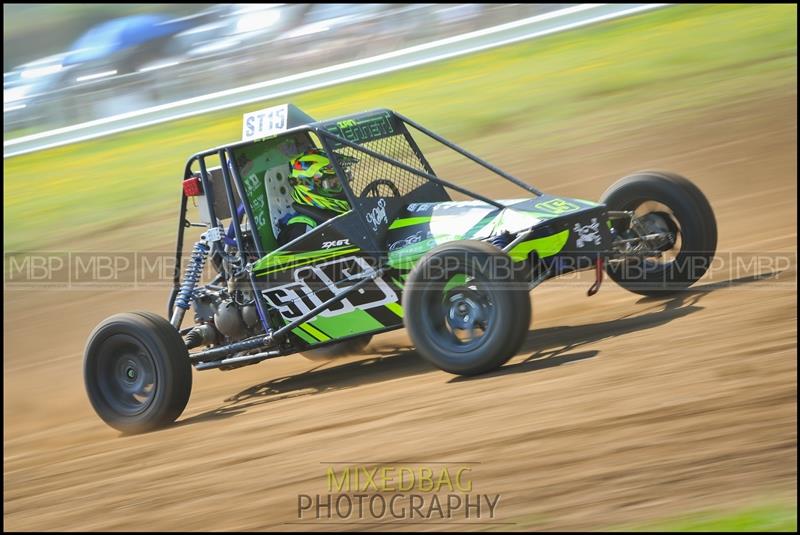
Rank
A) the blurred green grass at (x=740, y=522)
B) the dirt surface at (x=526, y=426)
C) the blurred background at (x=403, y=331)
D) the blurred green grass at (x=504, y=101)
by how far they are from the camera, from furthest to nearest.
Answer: the blurred green grass at (x=504, y=101), the blurred background at (x=403, y=331), the dirt surface at (x=526, y=426), the blurred green grass at (x=740, y=522)

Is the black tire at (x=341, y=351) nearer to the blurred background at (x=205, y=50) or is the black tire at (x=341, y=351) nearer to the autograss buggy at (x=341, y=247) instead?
the autograss buggy at (x=341, y=247)

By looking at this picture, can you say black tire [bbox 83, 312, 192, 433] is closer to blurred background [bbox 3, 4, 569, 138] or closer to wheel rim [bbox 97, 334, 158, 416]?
wheel rim [bbox 97, 334, 158, 416]

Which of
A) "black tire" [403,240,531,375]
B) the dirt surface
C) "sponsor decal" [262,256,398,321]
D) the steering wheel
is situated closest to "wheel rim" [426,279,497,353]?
"black tire" [403,240,531,375]

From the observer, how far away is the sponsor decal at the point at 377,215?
6.33 metres

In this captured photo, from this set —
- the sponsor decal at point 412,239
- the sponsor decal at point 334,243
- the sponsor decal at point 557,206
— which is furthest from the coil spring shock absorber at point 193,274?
the sponsor decal at point 557,206

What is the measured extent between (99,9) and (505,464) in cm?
1422

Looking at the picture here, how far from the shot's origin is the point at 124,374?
6551mm

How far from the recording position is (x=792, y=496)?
11.5ft

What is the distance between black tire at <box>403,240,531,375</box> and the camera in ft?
17.4

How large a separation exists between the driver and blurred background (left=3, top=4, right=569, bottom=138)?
749 cm

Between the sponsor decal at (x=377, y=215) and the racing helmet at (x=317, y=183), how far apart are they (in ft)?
0.65

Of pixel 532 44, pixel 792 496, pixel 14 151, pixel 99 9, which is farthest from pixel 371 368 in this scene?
pixel 99 9

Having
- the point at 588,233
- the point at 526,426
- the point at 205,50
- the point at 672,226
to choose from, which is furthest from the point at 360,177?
the point at 205,50

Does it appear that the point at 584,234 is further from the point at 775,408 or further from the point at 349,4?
the point at 349,4
